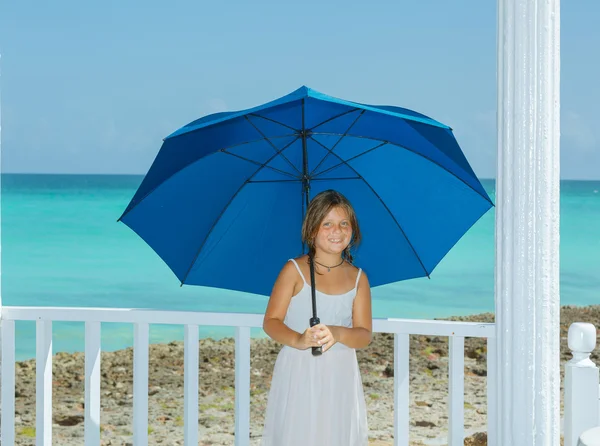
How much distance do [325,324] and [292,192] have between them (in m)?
0.49

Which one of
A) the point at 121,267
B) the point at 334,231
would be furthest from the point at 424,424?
the point at 121,267

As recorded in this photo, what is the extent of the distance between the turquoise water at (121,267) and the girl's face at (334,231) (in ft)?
38.6

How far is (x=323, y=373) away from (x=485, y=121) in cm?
2109

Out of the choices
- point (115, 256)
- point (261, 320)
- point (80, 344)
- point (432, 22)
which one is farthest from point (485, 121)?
point (261, 320)

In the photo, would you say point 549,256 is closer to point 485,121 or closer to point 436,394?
point 436,394

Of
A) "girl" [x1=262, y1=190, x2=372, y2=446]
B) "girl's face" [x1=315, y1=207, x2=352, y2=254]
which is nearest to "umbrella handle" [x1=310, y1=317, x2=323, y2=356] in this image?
"girl" [x1=262, y1=190, x2=372, y2=446]

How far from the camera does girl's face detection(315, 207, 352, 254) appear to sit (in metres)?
2.47

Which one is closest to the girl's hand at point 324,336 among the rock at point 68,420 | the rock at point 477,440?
the rock at point 477,440

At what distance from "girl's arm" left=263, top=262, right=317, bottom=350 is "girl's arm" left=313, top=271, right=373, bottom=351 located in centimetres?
12

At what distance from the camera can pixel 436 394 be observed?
387 inches

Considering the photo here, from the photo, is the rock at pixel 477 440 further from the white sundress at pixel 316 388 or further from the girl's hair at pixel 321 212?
the girl's hair at pixel 321 212

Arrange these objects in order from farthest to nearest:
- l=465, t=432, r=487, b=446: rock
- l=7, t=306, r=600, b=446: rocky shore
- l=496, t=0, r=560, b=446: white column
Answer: l=7, t=306, r=600, b=446: rocky shore
l=465, t=432, r=487, b=446: rock
l=496, t=0, r=560, b=446: white column

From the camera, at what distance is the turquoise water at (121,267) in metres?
Result: 17.1

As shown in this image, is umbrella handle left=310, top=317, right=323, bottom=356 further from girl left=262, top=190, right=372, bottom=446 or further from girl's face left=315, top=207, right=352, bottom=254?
girl's face left=315, top=207, right=352, bottom=254
